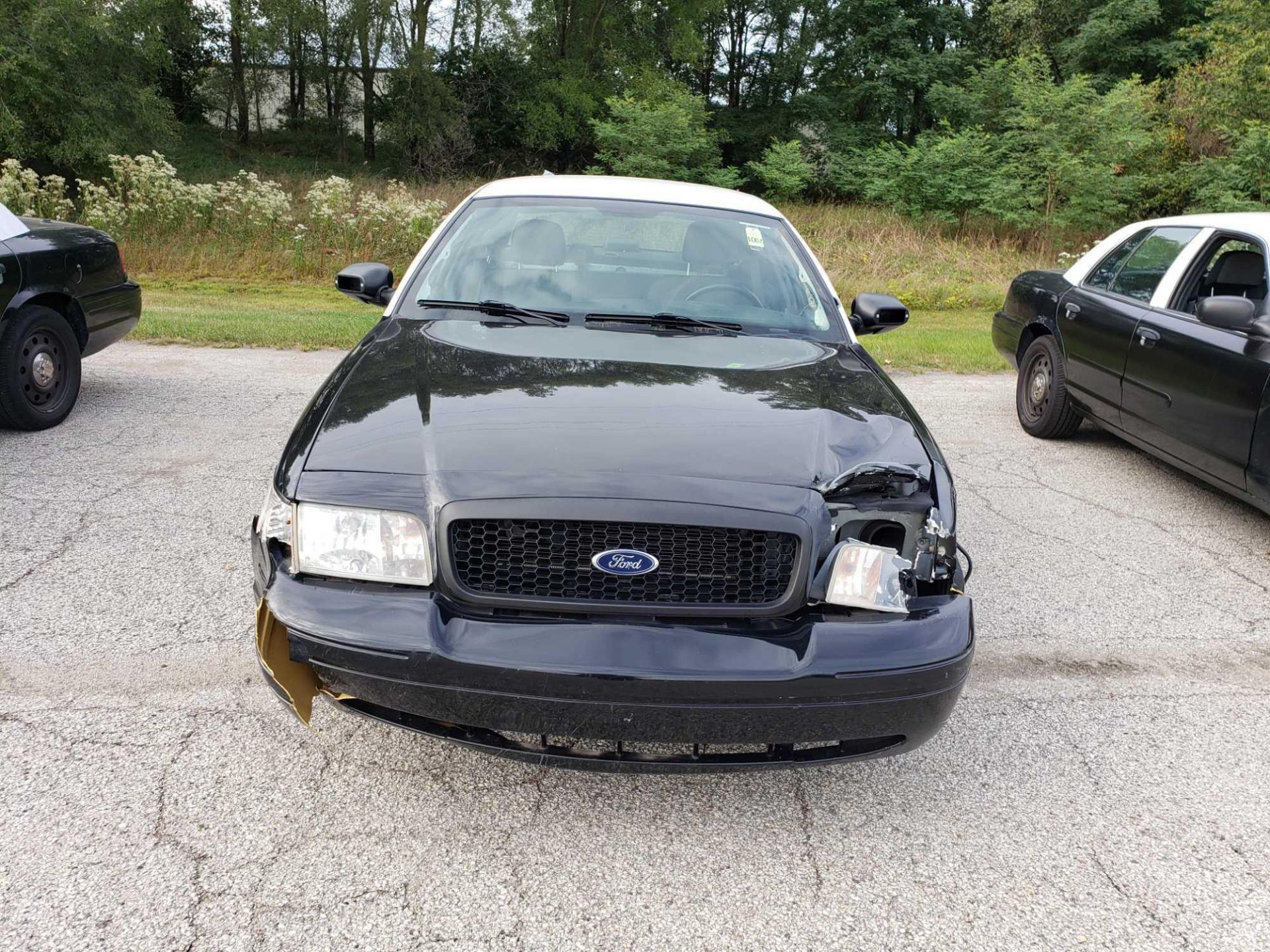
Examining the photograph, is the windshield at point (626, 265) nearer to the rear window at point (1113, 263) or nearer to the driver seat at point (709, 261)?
the driver seat at point (709, 261)

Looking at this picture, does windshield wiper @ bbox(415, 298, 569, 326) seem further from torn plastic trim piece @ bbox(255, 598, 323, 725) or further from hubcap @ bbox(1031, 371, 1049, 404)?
hubcap @ bbox(1031, 371, 1049, 404)

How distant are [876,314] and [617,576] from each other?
2.39 m

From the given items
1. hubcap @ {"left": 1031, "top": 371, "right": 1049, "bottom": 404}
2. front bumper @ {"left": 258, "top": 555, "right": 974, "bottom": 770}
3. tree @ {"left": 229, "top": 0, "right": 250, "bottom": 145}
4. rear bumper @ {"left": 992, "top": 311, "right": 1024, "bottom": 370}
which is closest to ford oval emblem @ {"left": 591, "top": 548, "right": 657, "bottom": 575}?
front bumper @ {"left": 258, "top": 555, "right": 974, "bottom": 770}

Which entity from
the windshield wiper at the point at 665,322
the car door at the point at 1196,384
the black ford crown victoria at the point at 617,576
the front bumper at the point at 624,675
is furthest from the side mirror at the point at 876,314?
the front bumper at the point at 624,675

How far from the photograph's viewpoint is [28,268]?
5.89 metres

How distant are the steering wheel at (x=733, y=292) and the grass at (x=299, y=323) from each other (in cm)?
586

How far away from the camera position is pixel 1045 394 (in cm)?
682

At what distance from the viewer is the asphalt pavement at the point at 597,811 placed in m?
2.23

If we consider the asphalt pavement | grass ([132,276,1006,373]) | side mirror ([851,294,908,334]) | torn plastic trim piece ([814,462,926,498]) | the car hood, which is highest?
side mirror ([851,294,908,334])

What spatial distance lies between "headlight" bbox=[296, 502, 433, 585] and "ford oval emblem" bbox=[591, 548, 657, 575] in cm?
40

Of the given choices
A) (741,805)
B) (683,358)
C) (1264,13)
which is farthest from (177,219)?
(1264,13)

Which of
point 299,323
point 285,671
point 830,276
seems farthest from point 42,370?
point 830,276

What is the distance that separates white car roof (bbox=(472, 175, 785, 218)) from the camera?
425 cm

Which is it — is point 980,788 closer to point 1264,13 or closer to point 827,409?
point 827,409
